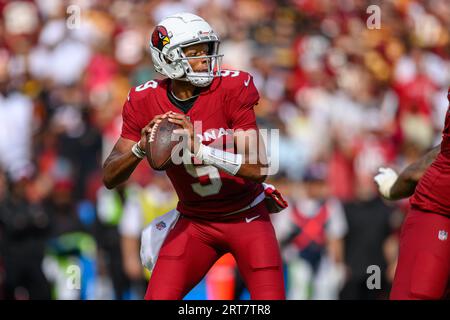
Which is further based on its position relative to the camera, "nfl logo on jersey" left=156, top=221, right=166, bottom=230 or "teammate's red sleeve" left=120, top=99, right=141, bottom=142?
"nfl logo on jersey" left=156, top=221, right=166, bottom=230

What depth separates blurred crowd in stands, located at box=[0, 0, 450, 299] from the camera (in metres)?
10.2

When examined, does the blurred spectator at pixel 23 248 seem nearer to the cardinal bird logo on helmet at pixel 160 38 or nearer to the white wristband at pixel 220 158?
the cardinal bird logo on helmet at pixel 160 38

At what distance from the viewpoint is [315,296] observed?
10.3 meters

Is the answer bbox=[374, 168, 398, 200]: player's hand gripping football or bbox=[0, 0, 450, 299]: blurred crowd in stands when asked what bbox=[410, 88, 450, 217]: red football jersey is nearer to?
bbox=[374, 168, 398, 200]: player's hand gripping football

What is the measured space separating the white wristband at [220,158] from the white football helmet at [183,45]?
1.51 feet

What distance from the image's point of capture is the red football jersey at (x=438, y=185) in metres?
5.86

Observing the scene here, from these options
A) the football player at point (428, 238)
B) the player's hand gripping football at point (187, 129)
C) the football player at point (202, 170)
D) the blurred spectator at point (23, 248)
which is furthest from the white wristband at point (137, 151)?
the blurred spectator at point (23, 248)

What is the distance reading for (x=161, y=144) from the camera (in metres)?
5.62

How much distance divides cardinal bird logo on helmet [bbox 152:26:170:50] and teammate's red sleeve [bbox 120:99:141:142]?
0.36m

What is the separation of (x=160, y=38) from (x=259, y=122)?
5543mm

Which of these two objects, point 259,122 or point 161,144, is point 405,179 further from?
point 259,122

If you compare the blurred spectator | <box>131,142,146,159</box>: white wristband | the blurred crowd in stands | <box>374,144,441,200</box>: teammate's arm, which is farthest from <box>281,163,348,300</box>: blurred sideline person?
<box>131,142,146,159</box>: white wristband
